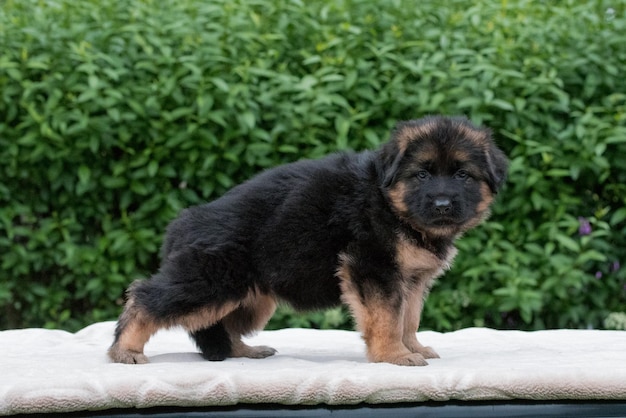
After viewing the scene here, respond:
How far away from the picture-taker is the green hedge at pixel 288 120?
6555 millimetres

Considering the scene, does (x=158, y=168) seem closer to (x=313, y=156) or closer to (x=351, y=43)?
(x=313, y=156)

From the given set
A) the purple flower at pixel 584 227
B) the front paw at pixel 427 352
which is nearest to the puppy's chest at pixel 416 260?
the front paw at pixel 427 352

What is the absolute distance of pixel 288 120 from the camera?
662cm

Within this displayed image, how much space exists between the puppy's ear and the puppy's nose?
0.99ft

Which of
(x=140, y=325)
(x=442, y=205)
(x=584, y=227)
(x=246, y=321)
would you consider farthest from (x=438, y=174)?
(x=584, y=227)

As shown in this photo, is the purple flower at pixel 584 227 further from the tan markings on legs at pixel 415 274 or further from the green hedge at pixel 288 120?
the tan markings on legs at pixel 415 274

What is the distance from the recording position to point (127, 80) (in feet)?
21.7

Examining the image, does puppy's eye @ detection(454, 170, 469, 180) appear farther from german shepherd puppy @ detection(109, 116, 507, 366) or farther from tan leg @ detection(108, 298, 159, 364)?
tan leg @ detection(108, 298, 159, 364)

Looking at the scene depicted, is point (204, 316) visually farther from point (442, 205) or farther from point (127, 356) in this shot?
point (442, 205)

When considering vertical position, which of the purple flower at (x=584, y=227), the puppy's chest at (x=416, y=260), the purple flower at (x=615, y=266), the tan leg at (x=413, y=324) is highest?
the puppy's chest at (x=416, y=260)

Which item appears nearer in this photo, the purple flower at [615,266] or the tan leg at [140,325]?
the tan leg at [140,325]

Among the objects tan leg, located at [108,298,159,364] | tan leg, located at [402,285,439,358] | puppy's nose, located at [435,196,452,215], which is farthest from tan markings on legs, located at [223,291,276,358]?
puppy's nose, located at [435,196,452,215]

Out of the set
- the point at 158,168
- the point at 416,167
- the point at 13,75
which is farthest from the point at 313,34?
the point at 416,167

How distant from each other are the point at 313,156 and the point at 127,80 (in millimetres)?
1314
